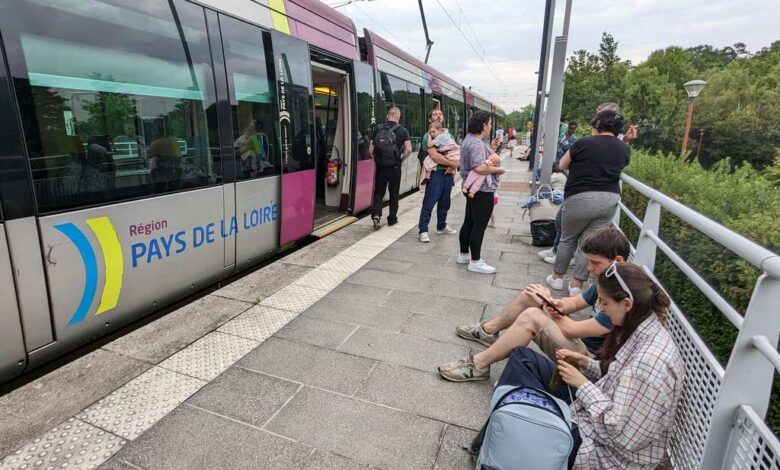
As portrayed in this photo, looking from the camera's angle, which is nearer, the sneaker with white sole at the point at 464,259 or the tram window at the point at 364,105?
the sneaker with white sole at the point at 464,259

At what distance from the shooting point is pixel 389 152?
20.5 feet

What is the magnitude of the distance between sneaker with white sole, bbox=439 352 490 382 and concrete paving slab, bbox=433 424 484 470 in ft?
1.39

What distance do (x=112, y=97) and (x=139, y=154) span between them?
1.37ft

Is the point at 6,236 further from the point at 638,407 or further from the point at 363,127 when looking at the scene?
the point at 363,127

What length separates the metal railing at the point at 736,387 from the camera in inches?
52.2

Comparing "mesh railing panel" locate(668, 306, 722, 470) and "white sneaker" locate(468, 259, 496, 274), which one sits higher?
"mesh railing panel" locate(668, 306, 722, 470)

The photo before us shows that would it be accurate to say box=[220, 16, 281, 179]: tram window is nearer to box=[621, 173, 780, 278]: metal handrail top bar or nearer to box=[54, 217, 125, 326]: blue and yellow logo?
box=[54, 217, 125, 326]: blue and yellow logo

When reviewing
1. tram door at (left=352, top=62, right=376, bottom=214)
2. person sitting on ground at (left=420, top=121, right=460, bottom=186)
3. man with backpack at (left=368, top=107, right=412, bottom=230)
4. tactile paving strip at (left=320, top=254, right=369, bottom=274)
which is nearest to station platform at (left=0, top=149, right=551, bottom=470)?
tactile paving strip at (left=320, top=254, right=369, bottom=274)

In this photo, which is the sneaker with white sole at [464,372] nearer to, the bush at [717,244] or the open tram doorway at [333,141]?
the bush at [717,244]

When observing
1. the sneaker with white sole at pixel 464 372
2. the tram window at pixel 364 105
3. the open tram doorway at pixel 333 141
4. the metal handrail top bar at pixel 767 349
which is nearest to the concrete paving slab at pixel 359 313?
the sneaker with white sole at pixel 464 372

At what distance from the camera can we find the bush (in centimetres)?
190

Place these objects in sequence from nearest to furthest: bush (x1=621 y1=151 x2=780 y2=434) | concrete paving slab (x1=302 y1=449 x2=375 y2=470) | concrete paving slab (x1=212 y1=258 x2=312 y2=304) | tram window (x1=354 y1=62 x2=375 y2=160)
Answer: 1. bush (x1=621 y1=151 x2=780 y2=434)
2. concrete paving slab (x1=302 y1=449 x2=375 y2=470)
3. concrete paving slab (x1=212 y1=258 x2=312 y2=304)
4. tram window (x1=354 y1=62 x2=375 y2=160)

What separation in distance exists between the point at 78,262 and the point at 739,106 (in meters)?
46.0

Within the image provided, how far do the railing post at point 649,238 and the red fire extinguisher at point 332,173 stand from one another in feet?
17.0
